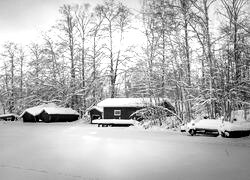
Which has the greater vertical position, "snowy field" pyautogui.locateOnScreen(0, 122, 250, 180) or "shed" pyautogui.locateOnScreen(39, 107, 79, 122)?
"shed" pyautogui.locateOnScreen(39, 107, 79, 122)

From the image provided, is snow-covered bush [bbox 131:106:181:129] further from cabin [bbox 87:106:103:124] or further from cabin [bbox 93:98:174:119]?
cabin [bbox 87:106:103:124]

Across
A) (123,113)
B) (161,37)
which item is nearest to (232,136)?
(161,37)

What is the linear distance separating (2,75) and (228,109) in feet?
156

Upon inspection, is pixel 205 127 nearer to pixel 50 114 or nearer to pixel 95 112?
pixel 95 112

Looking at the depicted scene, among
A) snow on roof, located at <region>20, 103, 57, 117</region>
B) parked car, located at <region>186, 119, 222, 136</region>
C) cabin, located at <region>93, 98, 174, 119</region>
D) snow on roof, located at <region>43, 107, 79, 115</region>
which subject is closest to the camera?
parked car, located at <region>186, 119, 222, 136</region>

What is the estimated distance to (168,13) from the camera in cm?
2467

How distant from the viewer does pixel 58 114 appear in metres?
47.2

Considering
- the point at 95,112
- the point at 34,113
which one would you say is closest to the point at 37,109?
the point at 34,113

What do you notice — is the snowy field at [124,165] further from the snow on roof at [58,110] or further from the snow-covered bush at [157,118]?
the snow on roof at [58,110]

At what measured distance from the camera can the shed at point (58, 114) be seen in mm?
46469

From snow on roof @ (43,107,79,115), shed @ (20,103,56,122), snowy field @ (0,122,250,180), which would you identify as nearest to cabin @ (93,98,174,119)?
snow on roof @ (43,107,79,115)

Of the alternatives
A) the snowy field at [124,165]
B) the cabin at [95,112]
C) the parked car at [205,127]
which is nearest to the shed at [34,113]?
the cabin at [95,112]

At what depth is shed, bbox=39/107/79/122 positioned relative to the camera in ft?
152

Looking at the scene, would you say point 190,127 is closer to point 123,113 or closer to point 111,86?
point 123,113
